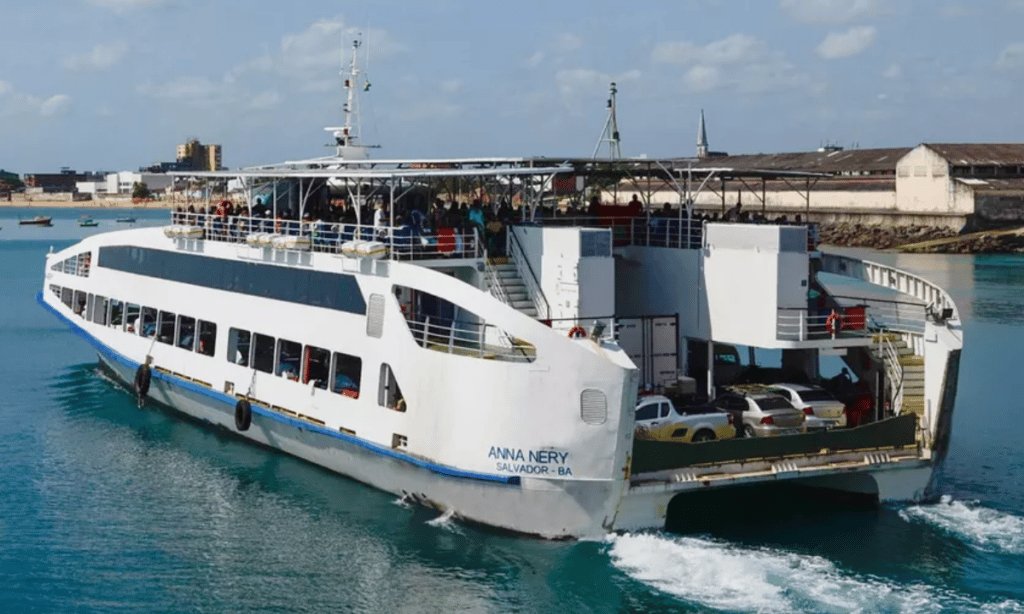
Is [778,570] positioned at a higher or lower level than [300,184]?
lower

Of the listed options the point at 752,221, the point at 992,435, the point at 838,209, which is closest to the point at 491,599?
the point at 752,221

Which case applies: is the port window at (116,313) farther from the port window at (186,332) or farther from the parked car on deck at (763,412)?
the parked car on deck at (763,412)

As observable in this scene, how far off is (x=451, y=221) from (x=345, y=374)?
3444mm

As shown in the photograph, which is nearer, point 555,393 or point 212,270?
point 555,393

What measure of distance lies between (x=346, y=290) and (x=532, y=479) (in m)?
5.68

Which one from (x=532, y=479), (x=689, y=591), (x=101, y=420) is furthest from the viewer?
(x=101, y=420)

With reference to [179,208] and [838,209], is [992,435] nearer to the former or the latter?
[179,208]

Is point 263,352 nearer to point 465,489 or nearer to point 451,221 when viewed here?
point 451,221

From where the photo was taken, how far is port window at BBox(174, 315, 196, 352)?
29.0 meters

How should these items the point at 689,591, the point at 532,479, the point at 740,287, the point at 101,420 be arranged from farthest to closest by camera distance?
the point at 101,420 < the point at 740,287 < the point at 532,479 < the point at 689,591

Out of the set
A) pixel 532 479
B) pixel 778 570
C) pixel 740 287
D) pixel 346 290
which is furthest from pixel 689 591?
pixel 346 290

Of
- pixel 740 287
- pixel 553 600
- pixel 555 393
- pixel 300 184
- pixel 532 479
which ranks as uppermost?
pixel 300 184

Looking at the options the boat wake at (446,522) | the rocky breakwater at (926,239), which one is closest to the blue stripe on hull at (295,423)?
the boat wake at (446,522)

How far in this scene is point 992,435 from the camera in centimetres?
2922
